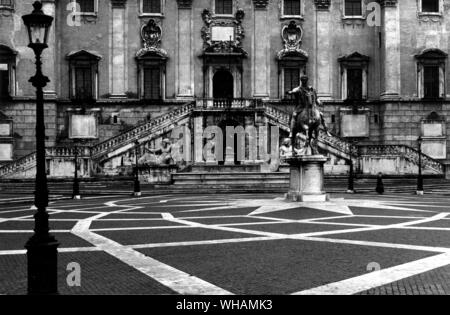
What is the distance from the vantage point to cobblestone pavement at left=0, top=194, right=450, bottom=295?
10.3 meters

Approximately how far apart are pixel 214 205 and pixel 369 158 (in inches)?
893

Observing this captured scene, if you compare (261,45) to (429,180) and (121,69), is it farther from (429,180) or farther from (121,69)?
(429,180)

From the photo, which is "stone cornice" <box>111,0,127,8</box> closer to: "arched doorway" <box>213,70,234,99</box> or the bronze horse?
"arched doorway" <box>213,70,234,99</box>

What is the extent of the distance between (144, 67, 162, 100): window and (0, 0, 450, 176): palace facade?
8 centimetres

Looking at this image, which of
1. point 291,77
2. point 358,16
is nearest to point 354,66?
point 358,16

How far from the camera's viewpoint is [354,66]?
50.1 m

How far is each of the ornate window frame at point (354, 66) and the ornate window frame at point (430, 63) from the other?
3.89m

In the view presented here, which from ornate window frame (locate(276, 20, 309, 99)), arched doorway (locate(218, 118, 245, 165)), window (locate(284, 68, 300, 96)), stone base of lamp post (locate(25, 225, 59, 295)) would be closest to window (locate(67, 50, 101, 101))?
arched doorway (locate(218, 118, 245, 165))

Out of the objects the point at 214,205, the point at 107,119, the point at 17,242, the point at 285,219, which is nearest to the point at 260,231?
the point at 285,219

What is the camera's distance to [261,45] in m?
49.4

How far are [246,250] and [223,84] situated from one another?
121 ft

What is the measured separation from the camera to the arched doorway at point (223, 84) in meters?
49.6

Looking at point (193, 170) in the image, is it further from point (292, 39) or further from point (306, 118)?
point (306, 118)

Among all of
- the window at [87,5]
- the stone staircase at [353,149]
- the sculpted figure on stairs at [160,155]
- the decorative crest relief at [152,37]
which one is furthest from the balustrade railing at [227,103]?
the window at [87,5]
